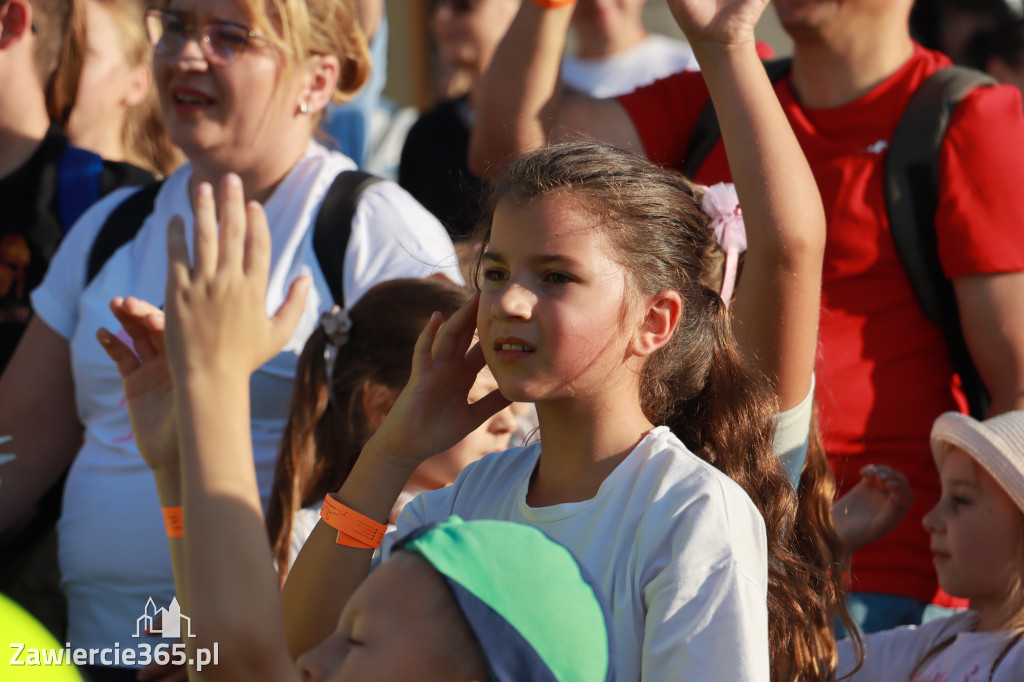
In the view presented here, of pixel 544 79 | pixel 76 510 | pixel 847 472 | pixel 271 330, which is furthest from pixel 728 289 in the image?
pixel 76 510

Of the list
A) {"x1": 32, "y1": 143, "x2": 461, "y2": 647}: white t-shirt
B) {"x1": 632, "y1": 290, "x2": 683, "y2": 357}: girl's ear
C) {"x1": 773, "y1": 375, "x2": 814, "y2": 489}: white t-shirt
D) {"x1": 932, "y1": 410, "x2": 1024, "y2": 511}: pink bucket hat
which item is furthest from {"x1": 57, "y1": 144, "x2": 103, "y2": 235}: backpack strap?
{"x1": 932, "y1": 410, "x2": 1024, "y2": 511}: pink bucket hat

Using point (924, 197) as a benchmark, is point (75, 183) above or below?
below

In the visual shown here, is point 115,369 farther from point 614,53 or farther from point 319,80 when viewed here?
point 614,53

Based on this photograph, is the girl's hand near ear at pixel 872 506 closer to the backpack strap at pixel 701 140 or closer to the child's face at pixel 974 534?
the child's face at pixel 974 534

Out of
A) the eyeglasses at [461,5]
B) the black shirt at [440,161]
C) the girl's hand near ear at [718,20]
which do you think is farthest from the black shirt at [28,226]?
the girl's hand near ear at [718,20]

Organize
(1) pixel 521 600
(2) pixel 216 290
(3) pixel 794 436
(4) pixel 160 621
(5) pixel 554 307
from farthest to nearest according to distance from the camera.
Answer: (4) pixel 160 621
(3) pixel 794 436
(5) pixel 554 307
(2) pixel 216 290
(1) pixel 521 600

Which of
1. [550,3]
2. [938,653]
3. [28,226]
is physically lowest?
[938,653]

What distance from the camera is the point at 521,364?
1.83m

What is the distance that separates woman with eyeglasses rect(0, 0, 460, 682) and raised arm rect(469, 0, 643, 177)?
0.30 m

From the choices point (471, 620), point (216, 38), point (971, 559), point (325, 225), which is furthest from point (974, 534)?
point (216, 38)

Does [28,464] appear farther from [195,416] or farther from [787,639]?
[787,639]

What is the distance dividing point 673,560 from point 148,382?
0.91m

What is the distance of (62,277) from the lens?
3021mm

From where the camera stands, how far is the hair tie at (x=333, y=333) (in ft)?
8.84
